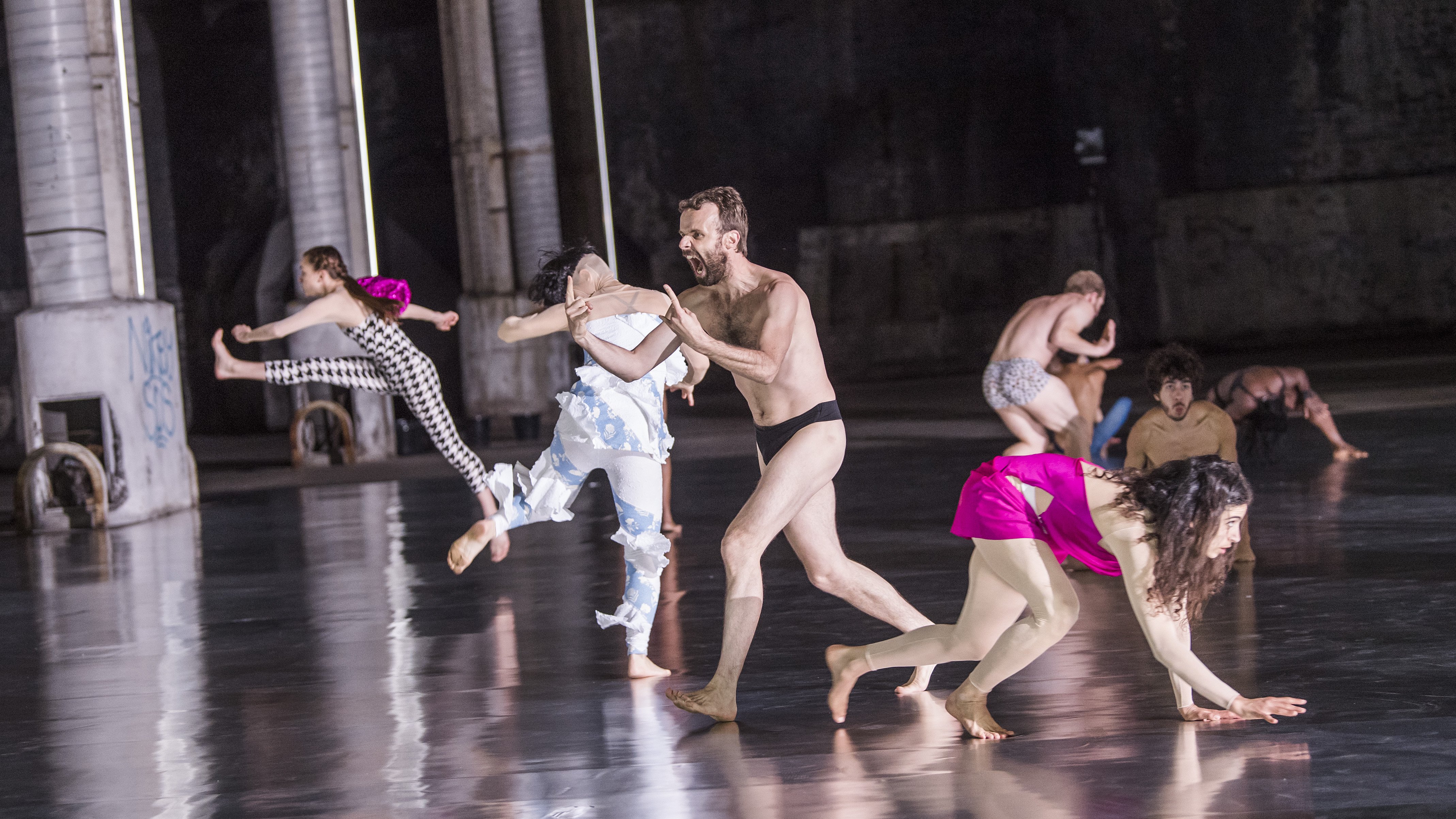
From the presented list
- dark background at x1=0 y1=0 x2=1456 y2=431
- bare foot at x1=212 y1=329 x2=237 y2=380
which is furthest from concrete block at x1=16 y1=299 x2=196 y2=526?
dark background at x1=0 y1=0 x2=1456 y2=431

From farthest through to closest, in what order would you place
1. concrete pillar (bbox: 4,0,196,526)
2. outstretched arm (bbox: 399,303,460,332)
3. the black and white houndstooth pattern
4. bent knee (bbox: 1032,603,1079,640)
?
concrete pillar (bbox: 4,0,196,526), the black and white houndstooth pattern, outstretched arm (bbox: 399,303,460,332), bent knee (bbox: 1032,603,1079,640)

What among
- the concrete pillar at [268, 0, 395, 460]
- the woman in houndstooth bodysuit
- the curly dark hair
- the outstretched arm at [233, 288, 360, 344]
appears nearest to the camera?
the curly dark hair

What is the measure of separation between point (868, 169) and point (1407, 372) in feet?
31.6

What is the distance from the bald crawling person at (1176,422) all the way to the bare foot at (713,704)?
255 cm

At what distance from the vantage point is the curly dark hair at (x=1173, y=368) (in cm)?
657

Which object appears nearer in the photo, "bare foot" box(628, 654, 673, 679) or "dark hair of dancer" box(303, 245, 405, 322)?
"bare foot" box(628, 654, 673, 679)

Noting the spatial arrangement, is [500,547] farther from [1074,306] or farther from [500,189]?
[500,189]

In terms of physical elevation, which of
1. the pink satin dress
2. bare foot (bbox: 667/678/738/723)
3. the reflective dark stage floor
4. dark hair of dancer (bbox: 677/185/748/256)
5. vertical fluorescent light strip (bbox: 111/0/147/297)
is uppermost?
vertical fluorescent light strip (bbox: 111/0/147/297)

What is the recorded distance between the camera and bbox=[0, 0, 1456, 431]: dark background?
24.2m

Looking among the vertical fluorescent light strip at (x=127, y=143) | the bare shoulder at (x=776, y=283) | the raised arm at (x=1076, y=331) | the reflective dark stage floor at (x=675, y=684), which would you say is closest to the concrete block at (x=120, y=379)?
the vertical fluorescent light strip at (x=127, y=143)

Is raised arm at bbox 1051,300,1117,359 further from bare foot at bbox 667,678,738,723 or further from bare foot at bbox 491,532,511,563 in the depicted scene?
bare foot at bbox 667,678,738,723

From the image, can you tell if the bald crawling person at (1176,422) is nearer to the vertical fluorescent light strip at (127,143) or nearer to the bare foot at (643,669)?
the bare foot at (643,669)

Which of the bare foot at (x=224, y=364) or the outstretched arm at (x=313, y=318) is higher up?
the outstretched arm at (x=313, y=318)

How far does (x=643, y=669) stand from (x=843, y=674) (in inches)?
42.0
